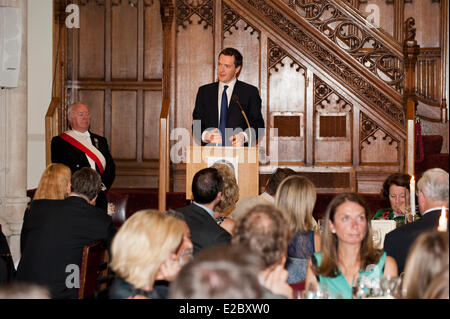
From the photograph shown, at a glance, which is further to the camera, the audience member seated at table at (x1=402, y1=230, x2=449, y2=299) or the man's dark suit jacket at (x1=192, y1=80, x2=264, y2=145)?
the man's dark suit jacket at (x1=192, y1=80, x2=264, y2=145)

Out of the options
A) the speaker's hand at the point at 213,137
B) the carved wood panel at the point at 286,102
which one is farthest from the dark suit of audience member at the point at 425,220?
the carved wood panel at the point at 286,102

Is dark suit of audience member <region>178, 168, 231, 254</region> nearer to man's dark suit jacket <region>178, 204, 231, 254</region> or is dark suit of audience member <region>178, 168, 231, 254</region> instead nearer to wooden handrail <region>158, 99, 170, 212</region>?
man's dark suit jacket <region>178, 204, 231, 254</region>

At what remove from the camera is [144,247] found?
2508 mm

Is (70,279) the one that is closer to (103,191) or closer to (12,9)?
(103,191)

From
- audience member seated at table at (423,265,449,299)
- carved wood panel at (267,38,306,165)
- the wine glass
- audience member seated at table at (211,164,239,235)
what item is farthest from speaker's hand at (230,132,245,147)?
audience member seated at table at (423,265,449,299)

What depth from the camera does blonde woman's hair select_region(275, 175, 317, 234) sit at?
3867 mm

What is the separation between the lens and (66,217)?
3.88 metres

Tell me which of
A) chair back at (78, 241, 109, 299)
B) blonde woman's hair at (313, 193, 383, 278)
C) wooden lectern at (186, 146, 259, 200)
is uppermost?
wooden lectern at (186, 146, 259, 200)

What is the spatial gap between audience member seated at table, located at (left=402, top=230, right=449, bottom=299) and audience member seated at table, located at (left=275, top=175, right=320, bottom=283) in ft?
5.34

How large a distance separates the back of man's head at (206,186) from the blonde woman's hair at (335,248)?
94 cm

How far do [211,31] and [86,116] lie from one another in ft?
10.1

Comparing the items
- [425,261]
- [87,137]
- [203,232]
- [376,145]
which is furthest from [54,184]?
[376,145]

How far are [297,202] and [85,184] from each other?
1.50 metres
